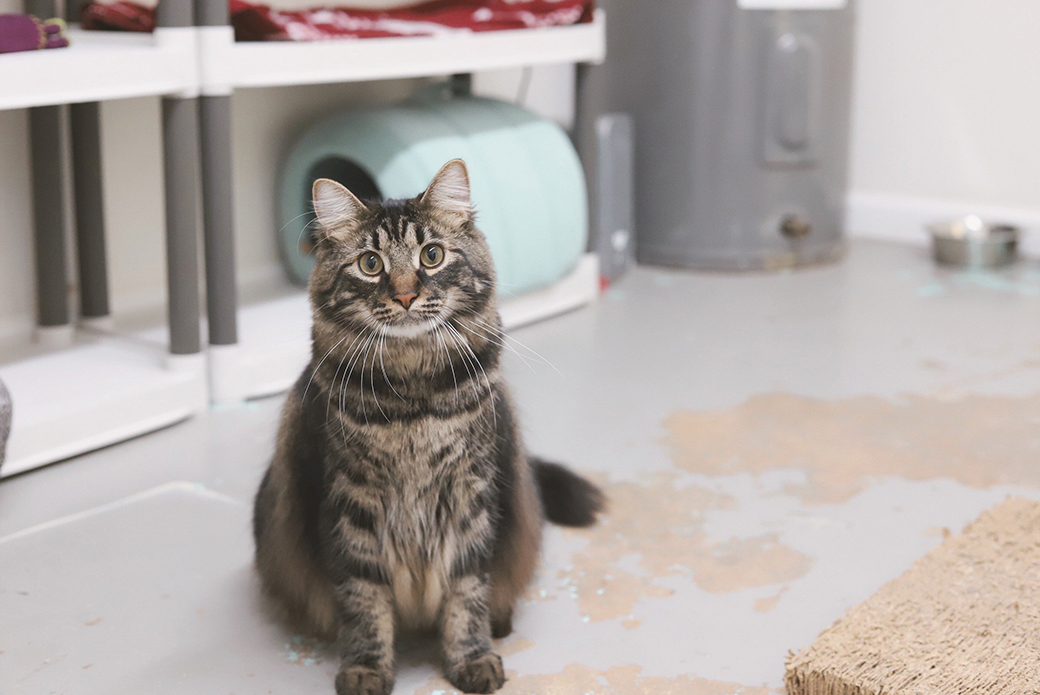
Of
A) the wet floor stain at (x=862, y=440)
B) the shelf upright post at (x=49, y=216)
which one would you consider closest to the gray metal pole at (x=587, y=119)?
the wet floor stain at (x=862, y=440)

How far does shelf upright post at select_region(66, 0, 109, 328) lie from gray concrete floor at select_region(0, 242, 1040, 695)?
1.68 feet

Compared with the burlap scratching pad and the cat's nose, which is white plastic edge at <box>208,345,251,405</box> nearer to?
the cat's nose

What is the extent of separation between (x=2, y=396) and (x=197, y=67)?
2.53ft

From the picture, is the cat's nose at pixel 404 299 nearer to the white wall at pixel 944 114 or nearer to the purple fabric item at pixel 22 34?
the purple fabric item at pixel 22 34

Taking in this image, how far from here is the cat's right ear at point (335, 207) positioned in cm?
139

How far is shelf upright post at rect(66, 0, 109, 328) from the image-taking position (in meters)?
2.63

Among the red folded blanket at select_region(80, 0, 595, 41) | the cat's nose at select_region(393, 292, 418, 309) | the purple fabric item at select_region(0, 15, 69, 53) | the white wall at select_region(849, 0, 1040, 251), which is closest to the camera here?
the cat's nose at select_region(393, 292, 418, 309)

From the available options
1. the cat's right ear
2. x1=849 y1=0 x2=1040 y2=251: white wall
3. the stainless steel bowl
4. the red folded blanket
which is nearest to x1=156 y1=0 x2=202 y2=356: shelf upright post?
the red folded blanket

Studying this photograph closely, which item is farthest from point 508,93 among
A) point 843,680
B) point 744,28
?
point 843,680

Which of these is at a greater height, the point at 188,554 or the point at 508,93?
the point at 508,93

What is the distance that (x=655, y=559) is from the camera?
183 cm

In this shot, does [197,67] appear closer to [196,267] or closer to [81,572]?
[196,267]

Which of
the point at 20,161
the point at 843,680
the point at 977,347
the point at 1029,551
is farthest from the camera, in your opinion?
the point at 977,347

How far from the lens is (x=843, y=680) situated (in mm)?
1403
